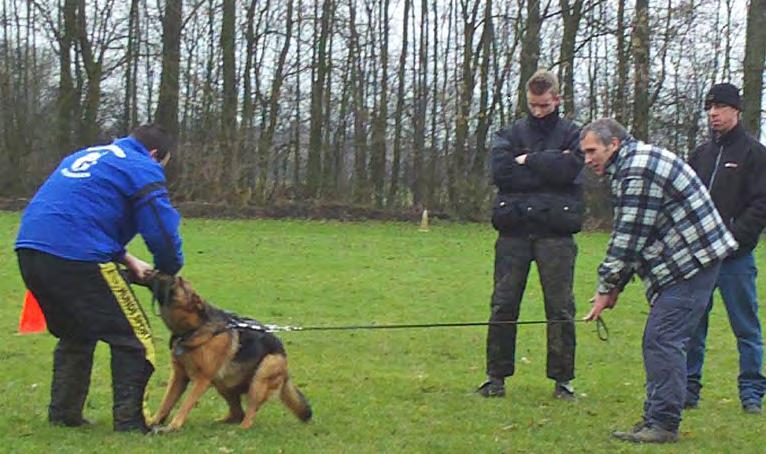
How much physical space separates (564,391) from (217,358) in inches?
105

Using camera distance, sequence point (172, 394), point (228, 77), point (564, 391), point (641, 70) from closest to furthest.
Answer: point (172, 394), point (564, 391), point (641, 70), point (228, 77)

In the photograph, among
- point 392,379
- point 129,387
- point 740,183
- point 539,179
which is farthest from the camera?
point 392,379

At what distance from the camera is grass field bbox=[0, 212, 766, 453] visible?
5562 mm

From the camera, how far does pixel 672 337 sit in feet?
18.0

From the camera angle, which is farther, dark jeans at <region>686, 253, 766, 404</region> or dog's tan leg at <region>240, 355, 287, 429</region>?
dark jeans at <region>686, 253, 766, 404</region>

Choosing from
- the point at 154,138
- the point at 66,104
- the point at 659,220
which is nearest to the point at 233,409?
the point at 154,138

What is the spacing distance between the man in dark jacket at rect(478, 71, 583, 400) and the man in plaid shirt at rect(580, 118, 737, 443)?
100 cm

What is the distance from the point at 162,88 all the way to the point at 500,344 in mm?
25826

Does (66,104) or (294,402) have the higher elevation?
(66,104)

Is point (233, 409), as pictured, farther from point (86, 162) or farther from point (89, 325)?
point (86, 162)

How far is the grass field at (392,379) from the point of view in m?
5.56

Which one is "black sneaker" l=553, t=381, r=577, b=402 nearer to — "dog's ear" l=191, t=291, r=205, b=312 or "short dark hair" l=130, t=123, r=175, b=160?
"dog's ear" l=191, t=291, r=205, b=312

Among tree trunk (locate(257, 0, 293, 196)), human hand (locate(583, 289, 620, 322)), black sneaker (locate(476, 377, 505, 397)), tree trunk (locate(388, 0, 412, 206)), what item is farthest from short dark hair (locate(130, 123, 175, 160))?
tree trunk (locate(388, 0, 412, 206))

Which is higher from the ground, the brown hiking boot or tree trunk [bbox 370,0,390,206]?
tree trunk [bbox 370,0,390,206]
